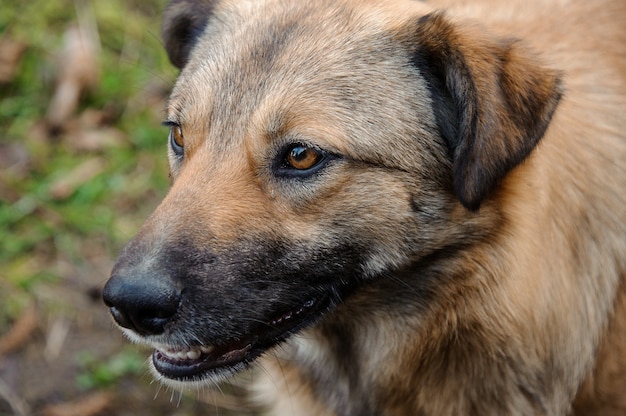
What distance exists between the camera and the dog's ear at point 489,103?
2.77 metres

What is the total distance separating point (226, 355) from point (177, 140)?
832mm

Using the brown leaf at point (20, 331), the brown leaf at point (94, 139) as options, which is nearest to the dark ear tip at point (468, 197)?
the brown leaf at point (20, 331)

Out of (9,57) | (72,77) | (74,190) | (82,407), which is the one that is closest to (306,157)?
(82,407)

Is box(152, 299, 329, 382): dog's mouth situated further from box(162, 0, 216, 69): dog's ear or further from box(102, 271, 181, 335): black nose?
box(162, 0, 216, 69): dog's ear

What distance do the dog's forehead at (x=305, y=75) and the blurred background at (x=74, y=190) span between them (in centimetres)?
148

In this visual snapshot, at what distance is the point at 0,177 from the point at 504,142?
3594 mm

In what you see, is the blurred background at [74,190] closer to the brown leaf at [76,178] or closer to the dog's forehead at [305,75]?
the brown leaf at [76,178]

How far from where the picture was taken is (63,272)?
489cm

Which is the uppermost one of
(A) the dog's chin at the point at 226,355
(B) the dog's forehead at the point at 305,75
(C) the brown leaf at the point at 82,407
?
(B) the dog's forehead at the point at 305,75

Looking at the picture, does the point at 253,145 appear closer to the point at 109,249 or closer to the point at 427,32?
the point at 427,32

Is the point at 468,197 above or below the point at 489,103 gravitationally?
below

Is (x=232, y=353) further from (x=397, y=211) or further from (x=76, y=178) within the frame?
(x=76, y=178)

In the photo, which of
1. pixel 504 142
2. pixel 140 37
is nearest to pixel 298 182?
pixel 504 142

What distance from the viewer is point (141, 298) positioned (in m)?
2.62
